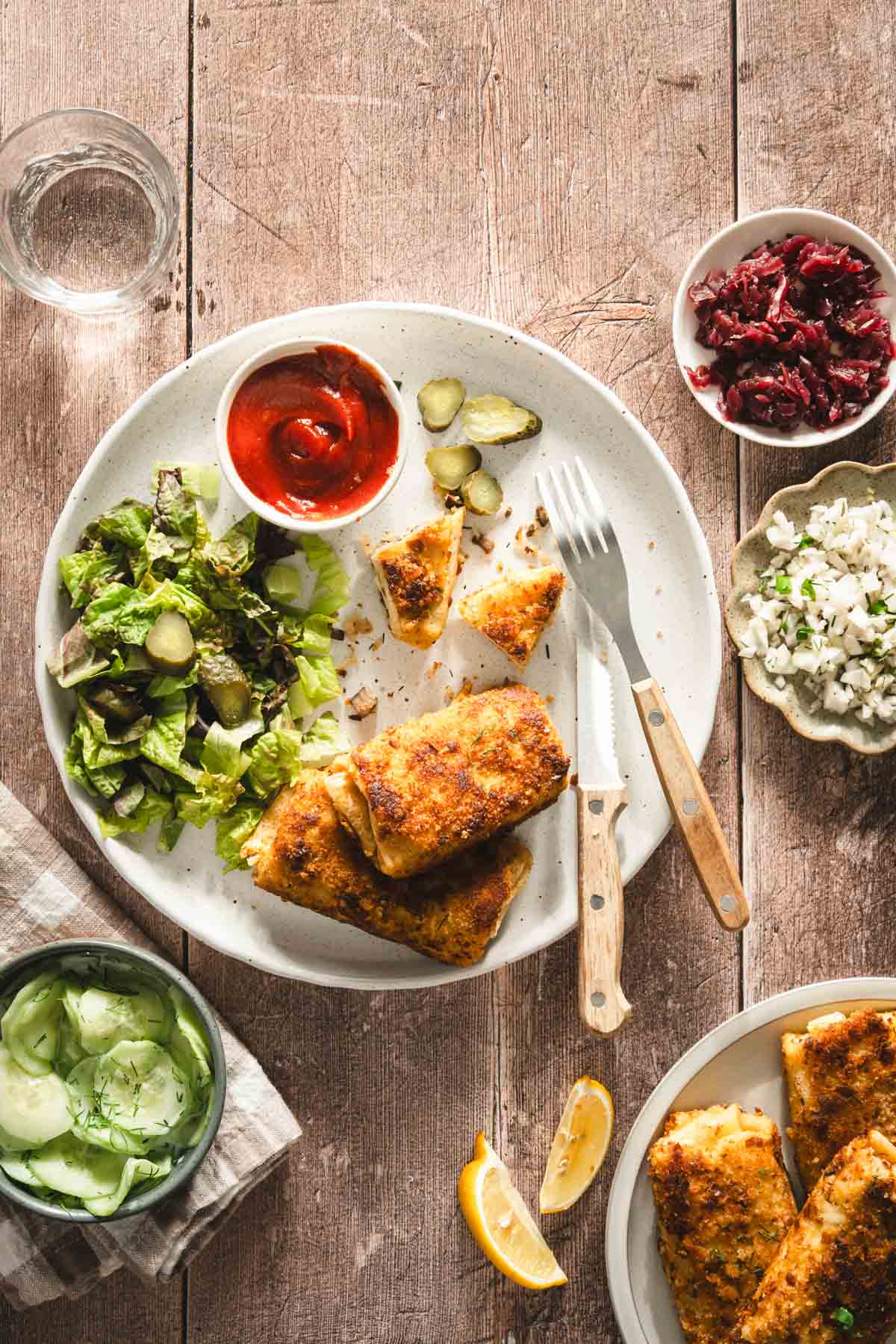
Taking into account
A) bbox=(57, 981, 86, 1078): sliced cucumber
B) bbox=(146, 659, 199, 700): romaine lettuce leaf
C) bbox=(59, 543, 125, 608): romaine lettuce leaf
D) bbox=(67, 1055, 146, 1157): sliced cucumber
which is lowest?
bbox=(67, 1055, 146, 1157): sliced cucumber

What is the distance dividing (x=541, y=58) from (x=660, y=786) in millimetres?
2531

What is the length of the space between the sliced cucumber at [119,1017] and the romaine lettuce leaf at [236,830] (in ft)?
1.61

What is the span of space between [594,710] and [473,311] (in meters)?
1.44

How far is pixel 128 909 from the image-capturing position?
380 centimetres

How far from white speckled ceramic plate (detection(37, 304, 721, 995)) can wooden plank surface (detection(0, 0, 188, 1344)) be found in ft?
0.90

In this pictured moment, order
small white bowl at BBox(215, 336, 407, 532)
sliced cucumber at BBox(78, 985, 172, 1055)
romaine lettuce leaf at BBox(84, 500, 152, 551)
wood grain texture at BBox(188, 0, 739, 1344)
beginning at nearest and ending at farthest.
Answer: small white bowl at BBox(215, 336, 407, 532), sliced cucumber at BBox(78, 985, 172, 1055), romaine lettuce leaf at BBox(84, 500, 152, 551), wood grain texture at BBox(188, 0, 739, 1344)

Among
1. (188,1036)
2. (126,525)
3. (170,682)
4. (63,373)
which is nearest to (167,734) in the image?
(170,682)

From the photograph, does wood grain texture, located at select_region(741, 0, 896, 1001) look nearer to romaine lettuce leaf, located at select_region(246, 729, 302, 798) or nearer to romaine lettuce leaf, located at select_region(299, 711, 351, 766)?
romaine lettuce leaf, located at select_region(299, 711, 351, 766)

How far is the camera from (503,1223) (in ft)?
12.1

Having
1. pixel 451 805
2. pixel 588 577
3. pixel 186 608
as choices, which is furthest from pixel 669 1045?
pixel 186 608

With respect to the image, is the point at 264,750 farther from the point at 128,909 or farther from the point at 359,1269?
the point at 359,1269

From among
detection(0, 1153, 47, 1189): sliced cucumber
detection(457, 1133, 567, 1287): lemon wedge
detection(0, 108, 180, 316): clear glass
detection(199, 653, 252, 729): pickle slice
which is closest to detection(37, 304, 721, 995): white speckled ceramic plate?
detection(199, 653, 252, 729): pickle slice

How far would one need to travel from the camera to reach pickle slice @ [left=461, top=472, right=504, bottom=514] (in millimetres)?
3600

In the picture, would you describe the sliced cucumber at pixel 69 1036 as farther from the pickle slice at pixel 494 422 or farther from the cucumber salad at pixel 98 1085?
the pickle slice at pixel 494 422
